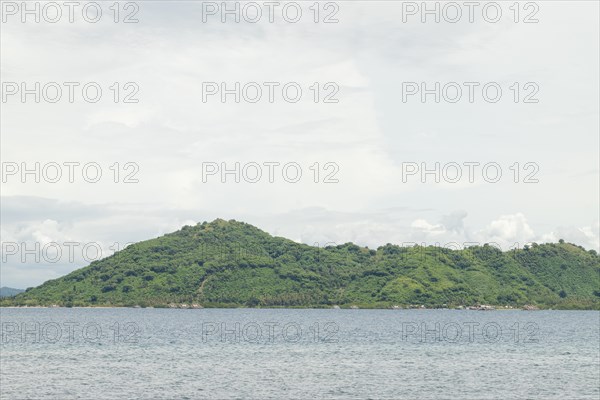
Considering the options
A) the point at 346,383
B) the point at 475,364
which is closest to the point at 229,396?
the point at 346,383

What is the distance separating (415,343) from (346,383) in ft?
223

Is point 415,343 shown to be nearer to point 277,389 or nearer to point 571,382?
point 571,382

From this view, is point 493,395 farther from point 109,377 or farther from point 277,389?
point 109,377

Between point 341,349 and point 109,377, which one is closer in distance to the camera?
point 109,377

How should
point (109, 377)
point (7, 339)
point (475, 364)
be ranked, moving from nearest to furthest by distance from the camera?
point (109, 377) → point (475, 364) → point (7, 339)

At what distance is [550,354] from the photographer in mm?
126250

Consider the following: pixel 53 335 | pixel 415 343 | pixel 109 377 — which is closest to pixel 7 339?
pixel 53 335

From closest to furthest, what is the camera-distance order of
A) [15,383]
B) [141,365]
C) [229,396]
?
[229,396] → [15,383] → [141,365]

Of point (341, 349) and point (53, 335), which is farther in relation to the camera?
point (53, 335)

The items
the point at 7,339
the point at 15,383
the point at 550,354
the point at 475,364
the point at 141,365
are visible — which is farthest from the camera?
Result: the point at 7,339

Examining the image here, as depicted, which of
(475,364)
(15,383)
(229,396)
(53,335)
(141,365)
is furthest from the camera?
(53,335)

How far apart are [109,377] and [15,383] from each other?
1158 cm

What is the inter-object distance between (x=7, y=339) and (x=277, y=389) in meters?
89.1

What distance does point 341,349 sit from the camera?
426 feet
